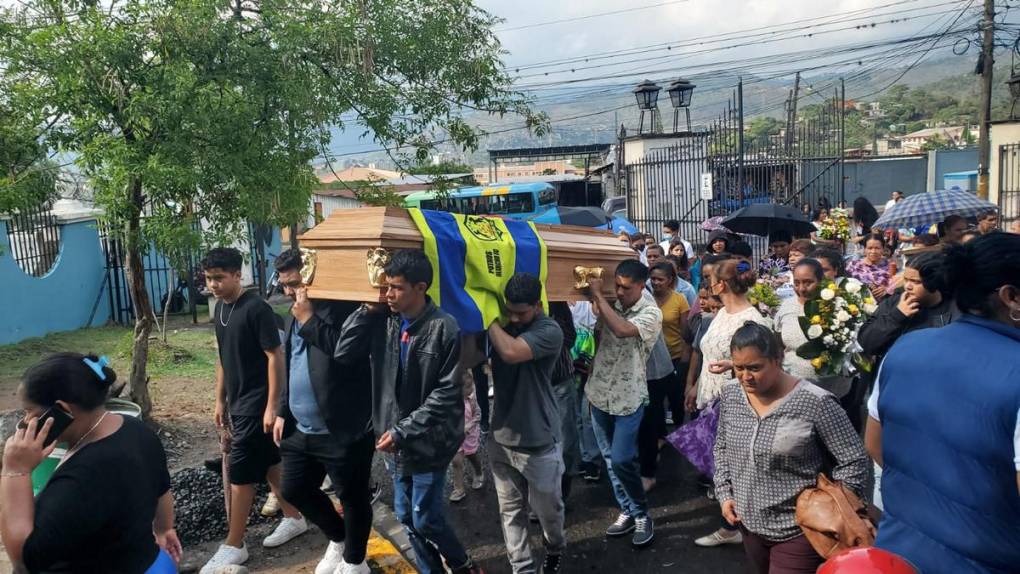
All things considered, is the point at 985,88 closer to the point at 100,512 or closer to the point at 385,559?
the point at 385,559

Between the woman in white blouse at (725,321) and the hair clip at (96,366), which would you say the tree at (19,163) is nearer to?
the hair clip at (96,366)

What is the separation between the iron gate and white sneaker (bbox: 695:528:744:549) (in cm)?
865

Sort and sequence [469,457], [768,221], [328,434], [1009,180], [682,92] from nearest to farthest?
[328,434]
[469,457]
[768,221]
[682,92]
[1009,180]

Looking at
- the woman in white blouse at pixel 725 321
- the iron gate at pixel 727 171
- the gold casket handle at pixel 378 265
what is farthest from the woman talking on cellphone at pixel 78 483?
the iron gate at pixel 727 171

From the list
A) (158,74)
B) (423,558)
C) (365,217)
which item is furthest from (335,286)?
(158,74)

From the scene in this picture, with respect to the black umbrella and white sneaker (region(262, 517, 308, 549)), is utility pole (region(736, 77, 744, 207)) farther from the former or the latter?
white sneaker (region(262, 517, 308, 549))

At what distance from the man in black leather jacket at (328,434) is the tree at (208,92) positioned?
4.75 feet

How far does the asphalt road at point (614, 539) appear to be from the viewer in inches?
181

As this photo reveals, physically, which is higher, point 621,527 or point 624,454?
point 624,454

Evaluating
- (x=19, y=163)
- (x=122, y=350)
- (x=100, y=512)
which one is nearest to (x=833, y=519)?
(x=100, y=512)

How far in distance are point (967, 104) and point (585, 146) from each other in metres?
59.0

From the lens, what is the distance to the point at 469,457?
19.1ft

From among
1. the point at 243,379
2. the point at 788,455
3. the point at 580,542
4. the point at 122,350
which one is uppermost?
the point at 243,379

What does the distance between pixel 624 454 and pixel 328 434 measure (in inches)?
67.8
